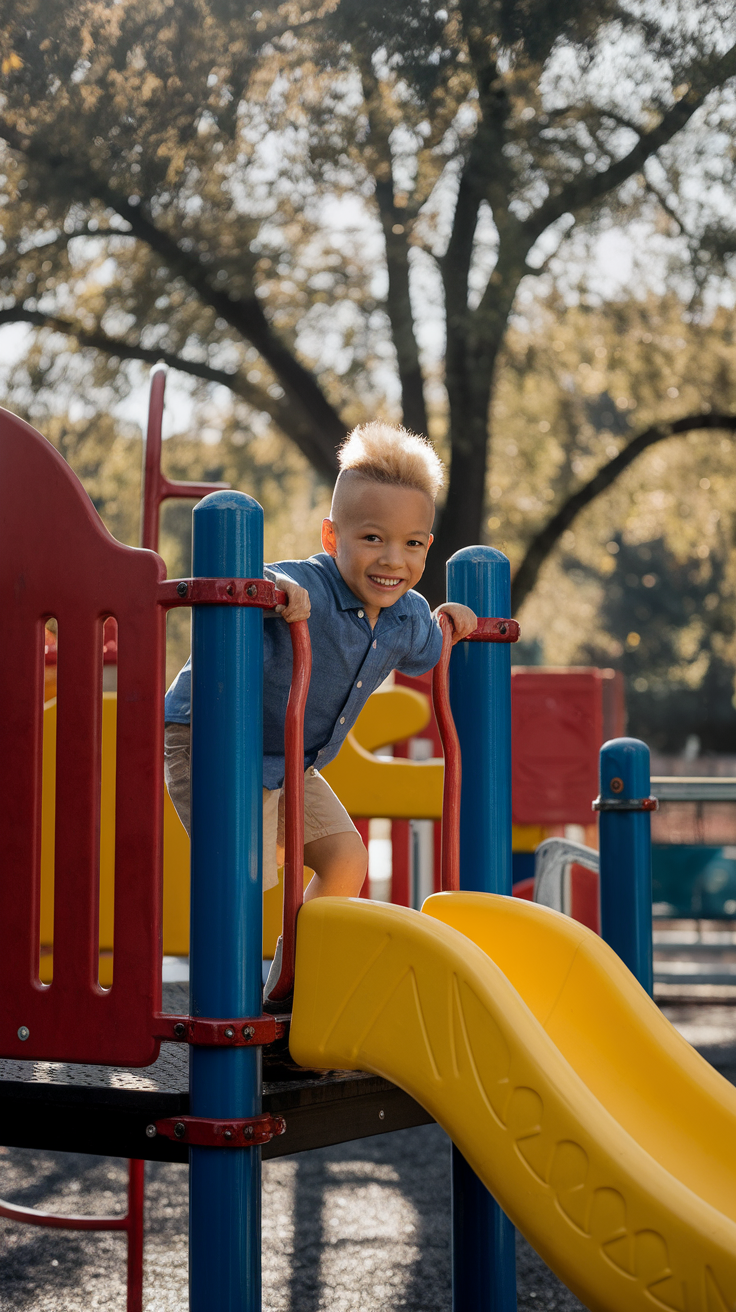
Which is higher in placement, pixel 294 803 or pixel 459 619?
pixel 459 619

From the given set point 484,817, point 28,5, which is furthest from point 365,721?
point 28,5

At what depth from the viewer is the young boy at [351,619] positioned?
82.4 inches

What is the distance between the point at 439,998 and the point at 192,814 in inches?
16.6

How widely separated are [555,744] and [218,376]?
455cm

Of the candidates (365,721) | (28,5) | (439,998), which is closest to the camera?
(439,998)

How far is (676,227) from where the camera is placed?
8.55 metres

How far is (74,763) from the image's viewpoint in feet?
6.22

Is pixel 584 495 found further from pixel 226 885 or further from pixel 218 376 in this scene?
pixel 226 885

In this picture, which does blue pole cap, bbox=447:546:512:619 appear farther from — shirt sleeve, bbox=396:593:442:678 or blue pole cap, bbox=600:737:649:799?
blue pole cap, bbox=600:737:649:799

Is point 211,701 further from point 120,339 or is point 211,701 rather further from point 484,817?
point 120,339

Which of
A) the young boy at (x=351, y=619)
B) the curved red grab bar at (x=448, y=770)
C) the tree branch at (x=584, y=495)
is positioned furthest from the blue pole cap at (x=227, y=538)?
the tree branch at (x=584, y=495)

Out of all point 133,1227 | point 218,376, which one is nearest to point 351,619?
point 133,1227

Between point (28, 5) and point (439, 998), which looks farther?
point (28, 5)

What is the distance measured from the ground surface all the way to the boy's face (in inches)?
71.0
